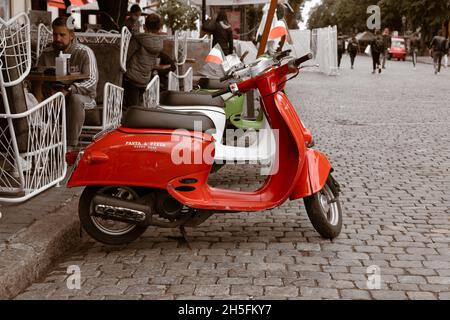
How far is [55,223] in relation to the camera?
545 cm

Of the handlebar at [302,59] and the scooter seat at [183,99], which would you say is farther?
the scooter seat at [183,99]

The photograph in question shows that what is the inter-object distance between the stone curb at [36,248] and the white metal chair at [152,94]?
8.79ft

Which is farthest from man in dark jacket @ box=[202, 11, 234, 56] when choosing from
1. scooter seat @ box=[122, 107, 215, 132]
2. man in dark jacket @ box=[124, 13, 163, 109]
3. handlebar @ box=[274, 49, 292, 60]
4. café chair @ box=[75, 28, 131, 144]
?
scooter seat @ box=[122, 107, 215, 132]

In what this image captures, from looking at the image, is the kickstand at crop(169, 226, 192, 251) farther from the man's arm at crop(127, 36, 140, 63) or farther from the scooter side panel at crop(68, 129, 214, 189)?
the man's arm at crop(127, 36, 140, 63)

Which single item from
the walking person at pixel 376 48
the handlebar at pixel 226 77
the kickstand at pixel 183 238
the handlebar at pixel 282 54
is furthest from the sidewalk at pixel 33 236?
the walking person at pixel 376 48

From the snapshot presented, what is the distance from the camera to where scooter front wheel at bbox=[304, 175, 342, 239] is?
545 centimetres

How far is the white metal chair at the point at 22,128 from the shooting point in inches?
204

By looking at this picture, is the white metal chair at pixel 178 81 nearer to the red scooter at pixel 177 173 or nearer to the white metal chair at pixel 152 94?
the white metal chair at pixel 152 94

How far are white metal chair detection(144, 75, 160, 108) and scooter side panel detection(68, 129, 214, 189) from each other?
3184 mm

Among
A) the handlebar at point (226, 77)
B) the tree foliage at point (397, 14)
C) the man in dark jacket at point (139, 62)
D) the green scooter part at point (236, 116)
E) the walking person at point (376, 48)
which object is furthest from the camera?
the tree foliage at point (397, 14)
